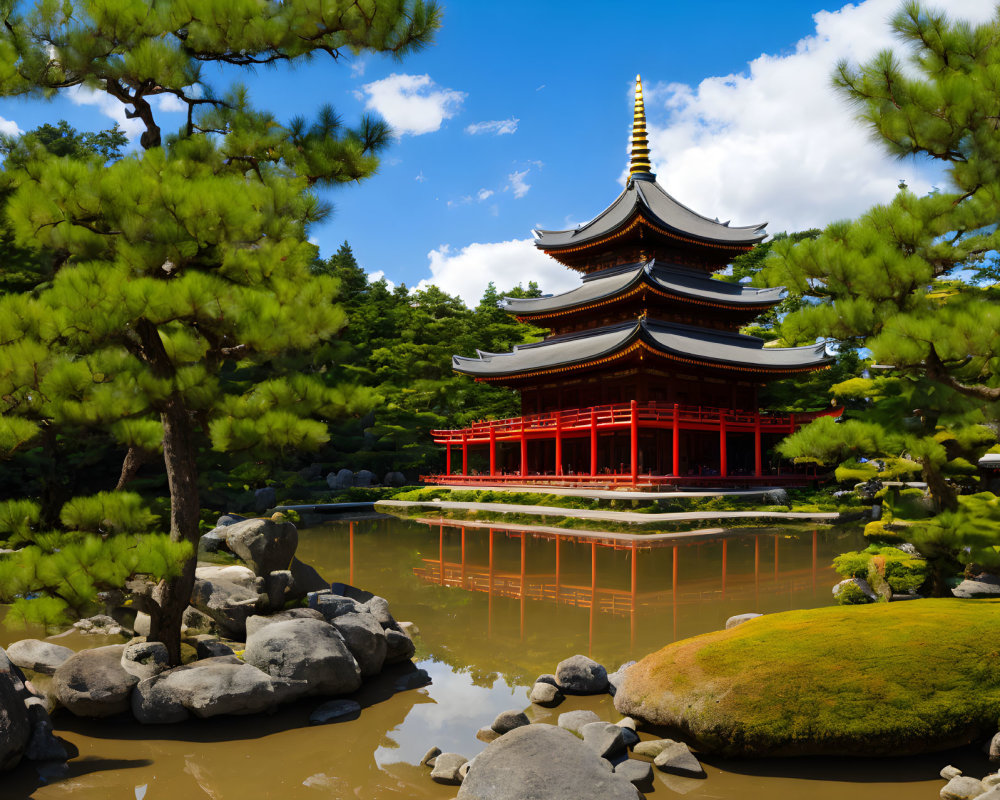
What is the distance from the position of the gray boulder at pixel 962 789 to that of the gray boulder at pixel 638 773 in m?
1.79

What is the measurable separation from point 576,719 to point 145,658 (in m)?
3.87

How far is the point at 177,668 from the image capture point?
6.03 m

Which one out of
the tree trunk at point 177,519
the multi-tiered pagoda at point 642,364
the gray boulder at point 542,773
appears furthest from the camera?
the multi-tiered pagoda at point 642,364

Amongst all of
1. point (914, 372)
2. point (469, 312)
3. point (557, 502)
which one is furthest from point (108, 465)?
point (469, 312)

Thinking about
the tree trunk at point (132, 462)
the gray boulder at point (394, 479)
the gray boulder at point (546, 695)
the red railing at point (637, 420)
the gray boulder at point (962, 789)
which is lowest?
the gray boulder at point (394, 479)

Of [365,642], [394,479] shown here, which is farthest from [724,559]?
[394,479]

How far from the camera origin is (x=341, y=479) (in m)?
33.2

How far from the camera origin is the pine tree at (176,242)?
554cm

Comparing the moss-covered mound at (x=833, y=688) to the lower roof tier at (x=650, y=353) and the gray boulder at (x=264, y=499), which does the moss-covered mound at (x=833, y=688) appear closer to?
the lower roof tier at (x=650, y=353)

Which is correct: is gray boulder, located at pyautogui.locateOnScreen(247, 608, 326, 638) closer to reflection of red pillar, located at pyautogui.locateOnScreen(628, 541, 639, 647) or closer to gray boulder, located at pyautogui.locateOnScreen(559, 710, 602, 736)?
gray boulder, located at pyautogui.locateOnScreen(559, 710, 602, 736)

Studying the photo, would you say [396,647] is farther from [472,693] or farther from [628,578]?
[628,578]

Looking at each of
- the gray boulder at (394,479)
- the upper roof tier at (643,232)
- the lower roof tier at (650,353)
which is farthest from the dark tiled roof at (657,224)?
the gray boulder at (394,479)

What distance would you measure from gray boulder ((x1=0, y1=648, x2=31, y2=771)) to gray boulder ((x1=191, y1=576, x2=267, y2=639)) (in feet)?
8.33

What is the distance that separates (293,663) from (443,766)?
1981 mm
